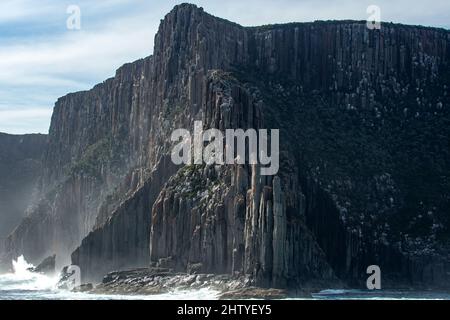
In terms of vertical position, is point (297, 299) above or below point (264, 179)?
below

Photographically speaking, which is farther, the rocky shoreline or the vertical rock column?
the vertical rock column

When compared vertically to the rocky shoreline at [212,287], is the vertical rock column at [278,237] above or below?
above

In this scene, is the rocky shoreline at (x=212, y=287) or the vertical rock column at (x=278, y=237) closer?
the rocky shoreline at (x=212, y=287)

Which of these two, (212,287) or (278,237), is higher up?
(278,237)

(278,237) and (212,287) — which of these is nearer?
(278,237)

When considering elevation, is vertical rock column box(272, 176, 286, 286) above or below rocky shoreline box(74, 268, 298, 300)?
above
